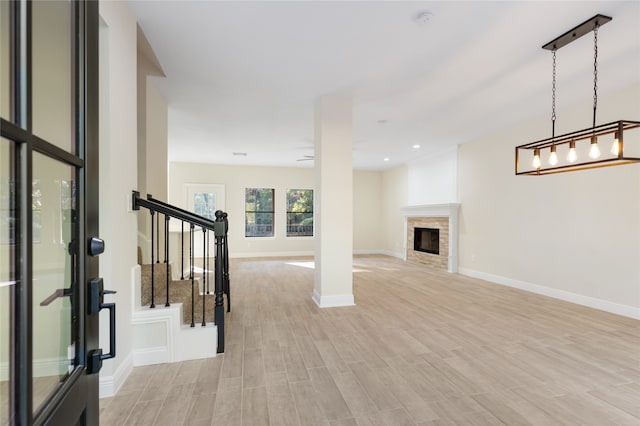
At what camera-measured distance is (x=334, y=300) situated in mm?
3947

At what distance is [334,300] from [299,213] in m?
5.48

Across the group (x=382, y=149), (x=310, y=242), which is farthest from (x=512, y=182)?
(x=310, y=242)

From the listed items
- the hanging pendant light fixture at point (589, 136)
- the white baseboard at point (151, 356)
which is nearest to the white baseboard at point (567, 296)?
the hanging pendant light fixture at point (589, 136)

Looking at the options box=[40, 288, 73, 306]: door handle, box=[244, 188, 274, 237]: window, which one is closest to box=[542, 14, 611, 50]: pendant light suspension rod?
box=[40, 288, 73, 306]: door handle

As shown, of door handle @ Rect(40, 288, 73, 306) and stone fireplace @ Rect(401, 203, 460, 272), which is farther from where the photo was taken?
stone fireplace @ Rect(401, 203, 460, 272)

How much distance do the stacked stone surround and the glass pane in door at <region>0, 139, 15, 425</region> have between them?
698 cm

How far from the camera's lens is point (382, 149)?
6828 mm

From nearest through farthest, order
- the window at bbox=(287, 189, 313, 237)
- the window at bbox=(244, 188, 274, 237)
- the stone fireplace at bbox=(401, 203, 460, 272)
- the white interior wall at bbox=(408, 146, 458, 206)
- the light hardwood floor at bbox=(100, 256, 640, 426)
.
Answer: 1. the light hardwood floor at bbox=(100, 256, 640, 426)
2. the stone fireplace at bbox=(401, 203, 460, 272)
3. the white interior wall at bbox=(408, 146, 458, 206)
4. the window at bbox=(244, 188, 274, 237)
5. the window at bbox=(287, 189, 313, 237)

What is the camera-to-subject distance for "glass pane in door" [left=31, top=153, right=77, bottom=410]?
0.63 metres

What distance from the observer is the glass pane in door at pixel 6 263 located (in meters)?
0.52

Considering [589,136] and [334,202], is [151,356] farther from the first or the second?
[589,136]

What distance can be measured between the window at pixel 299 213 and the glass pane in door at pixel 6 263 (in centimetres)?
861

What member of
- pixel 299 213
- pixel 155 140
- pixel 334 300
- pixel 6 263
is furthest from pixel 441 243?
pixel 6 263

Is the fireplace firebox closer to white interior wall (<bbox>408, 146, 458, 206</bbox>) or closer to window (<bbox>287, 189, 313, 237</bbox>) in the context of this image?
white interior wall (<bbox>408, 146, 458, 206</bbox>)
